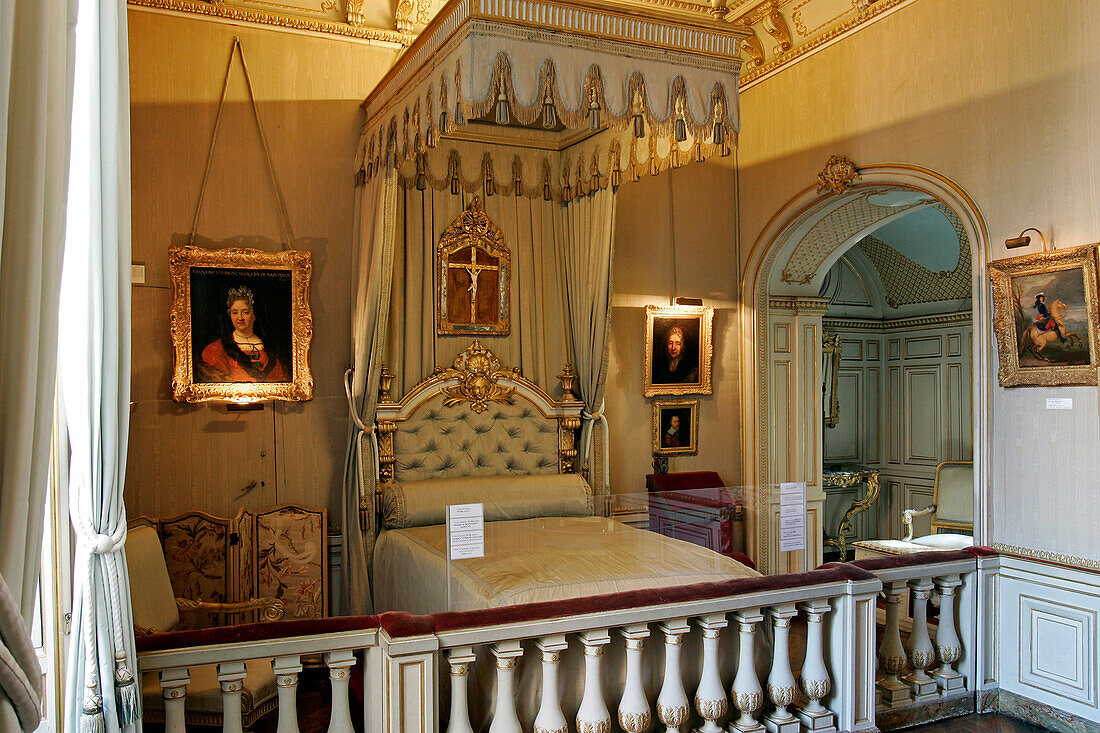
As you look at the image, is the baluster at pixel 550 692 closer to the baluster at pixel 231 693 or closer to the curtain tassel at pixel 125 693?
the baluster at pixel 231 693

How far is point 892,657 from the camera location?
12.6ft

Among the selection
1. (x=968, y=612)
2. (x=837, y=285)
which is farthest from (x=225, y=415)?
(x=837, y=285)

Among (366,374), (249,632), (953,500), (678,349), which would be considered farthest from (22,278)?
(953,500)

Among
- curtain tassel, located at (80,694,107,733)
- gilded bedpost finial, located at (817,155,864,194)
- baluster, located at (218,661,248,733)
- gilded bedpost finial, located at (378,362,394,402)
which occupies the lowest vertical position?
baluster, located at (218,661,248,733)

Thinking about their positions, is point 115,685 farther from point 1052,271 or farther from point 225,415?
point 1052,271

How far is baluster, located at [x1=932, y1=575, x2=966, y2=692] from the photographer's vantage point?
403cm

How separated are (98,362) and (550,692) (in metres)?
1.82

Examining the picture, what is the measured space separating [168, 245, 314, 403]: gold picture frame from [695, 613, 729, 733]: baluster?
9.91ft

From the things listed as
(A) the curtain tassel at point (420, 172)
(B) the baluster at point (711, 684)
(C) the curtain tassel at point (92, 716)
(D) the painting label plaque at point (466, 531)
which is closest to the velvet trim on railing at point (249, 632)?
(C) the curtain tassel at point (92, 716)

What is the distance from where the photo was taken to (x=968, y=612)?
13.5 ft

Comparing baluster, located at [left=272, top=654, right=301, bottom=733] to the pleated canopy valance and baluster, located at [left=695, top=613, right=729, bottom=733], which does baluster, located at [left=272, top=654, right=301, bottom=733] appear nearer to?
baluster, located at [left=695, top=613, right=729, bottom=733]

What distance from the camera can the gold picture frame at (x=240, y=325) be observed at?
4.95 meters

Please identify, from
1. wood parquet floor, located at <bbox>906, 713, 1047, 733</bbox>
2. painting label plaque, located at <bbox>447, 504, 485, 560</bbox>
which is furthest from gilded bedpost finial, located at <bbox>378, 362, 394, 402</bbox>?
wood parquet floor, located at <bbox>906, 713, 1047, 733</bbox>

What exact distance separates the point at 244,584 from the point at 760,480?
3724mm
